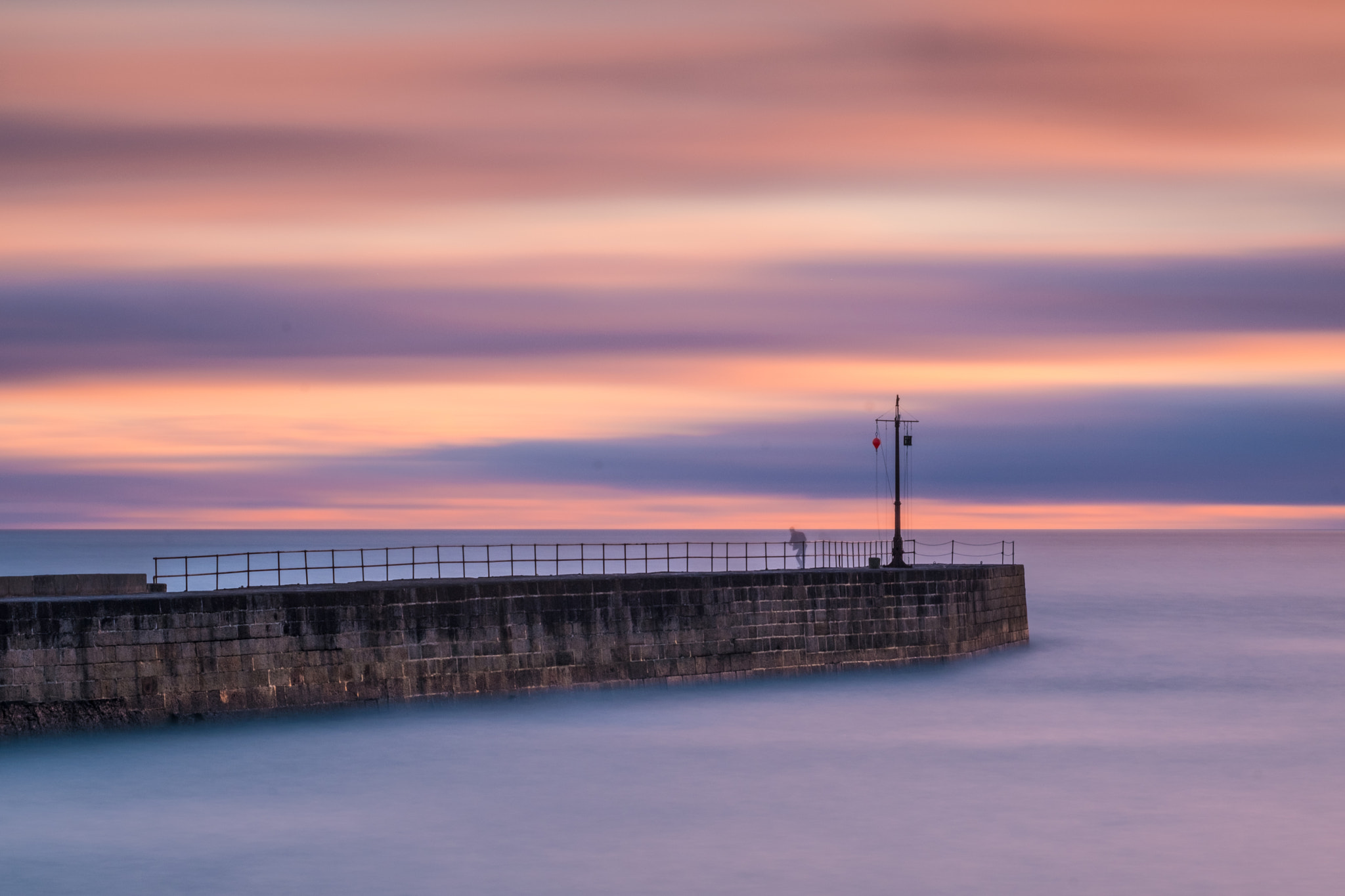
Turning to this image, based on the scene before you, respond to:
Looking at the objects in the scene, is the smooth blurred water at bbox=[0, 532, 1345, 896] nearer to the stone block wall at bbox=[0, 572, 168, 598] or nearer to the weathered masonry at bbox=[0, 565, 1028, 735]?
the weathered masonry at bbox=[0, 565, 1028, 735]

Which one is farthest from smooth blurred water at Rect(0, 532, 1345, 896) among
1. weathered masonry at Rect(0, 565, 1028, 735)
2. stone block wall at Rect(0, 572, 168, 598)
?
stone block wall at Rect(0, 572, 168, 598)

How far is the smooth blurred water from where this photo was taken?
1609 cm

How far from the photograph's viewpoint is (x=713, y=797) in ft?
65.9

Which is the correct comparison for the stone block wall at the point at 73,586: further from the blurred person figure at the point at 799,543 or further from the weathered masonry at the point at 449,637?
the blurred person figure at the point at 799,543

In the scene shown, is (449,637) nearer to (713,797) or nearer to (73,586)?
(73,586)

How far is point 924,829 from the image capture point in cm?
1836

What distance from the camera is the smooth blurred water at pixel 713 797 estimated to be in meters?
16.1

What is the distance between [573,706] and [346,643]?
4011 millimetres

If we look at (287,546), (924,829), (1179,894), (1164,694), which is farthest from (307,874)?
(287,546)

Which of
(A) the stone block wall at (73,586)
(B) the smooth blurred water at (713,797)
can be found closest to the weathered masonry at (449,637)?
(B) the smooth blurred water at (713,797)

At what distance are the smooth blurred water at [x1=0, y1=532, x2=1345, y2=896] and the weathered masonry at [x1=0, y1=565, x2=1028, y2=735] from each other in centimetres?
46

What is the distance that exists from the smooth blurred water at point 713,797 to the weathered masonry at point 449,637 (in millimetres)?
464

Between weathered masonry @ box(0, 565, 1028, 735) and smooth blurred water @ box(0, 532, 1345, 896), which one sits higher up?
weathered masonry @ box(0, 565, 1028, 735)

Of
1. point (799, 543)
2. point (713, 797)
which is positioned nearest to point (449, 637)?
point (713, 797)
